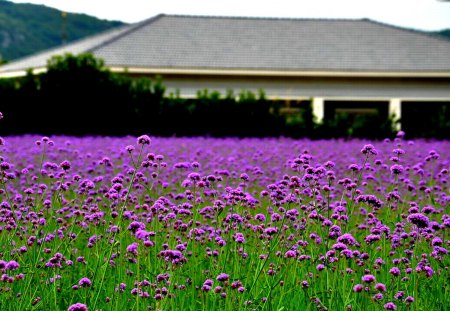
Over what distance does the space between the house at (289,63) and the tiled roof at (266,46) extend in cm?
4

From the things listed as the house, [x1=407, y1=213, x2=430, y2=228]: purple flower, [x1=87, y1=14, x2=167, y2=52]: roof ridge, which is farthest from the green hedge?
[x1=407, y1=213, x2=430, y2=228]: purple flower

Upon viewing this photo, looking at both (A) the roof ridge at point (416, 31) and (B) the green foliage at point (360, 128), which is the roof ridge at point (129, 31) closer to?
(A) the roof ridge at point (416, 31)

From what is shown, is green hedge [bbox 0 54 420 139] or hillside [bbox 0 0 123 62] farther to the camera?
hillside [bbox 0 0 123 62]

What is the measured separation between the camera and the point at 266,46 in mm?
31641

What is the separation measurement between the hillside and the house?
118 metres

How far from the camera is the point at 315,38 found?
33.2m

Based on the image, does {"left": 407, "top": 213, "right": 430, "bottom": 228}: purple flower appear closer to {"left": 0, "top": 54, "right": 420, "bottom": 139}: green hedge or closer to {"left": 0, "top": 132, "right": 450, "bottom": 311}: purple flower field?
{"left": 0, "top": 132, "right": 450, "bottom": 311}: purple flower field

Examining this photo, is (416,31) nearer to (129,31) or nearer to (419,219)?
(129,31)

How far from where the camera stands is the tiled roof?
2923 centimetres

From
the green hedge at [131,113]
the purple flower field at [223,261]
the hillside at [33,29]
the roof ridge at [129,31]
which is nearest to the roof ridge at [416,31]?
the roof ridge at [129,31]

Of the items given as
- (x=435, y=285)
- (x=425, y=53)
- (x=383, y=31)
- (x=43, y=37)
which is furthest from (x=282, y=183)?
(x=43, y=37)

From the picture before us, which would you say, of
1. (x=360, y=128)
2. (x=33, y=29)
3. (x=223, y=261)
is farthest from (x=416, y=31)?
(x=33, y=29)

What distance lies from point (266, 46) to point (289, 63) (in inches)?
96.3

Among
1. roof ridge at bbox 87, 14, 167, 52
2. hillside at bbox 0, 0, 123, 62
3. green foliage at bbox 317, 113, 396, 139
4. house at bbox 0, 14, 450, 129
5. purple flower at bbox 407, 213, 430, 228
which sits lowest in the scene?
green foliage at bbox 317, 113, 396, 139
